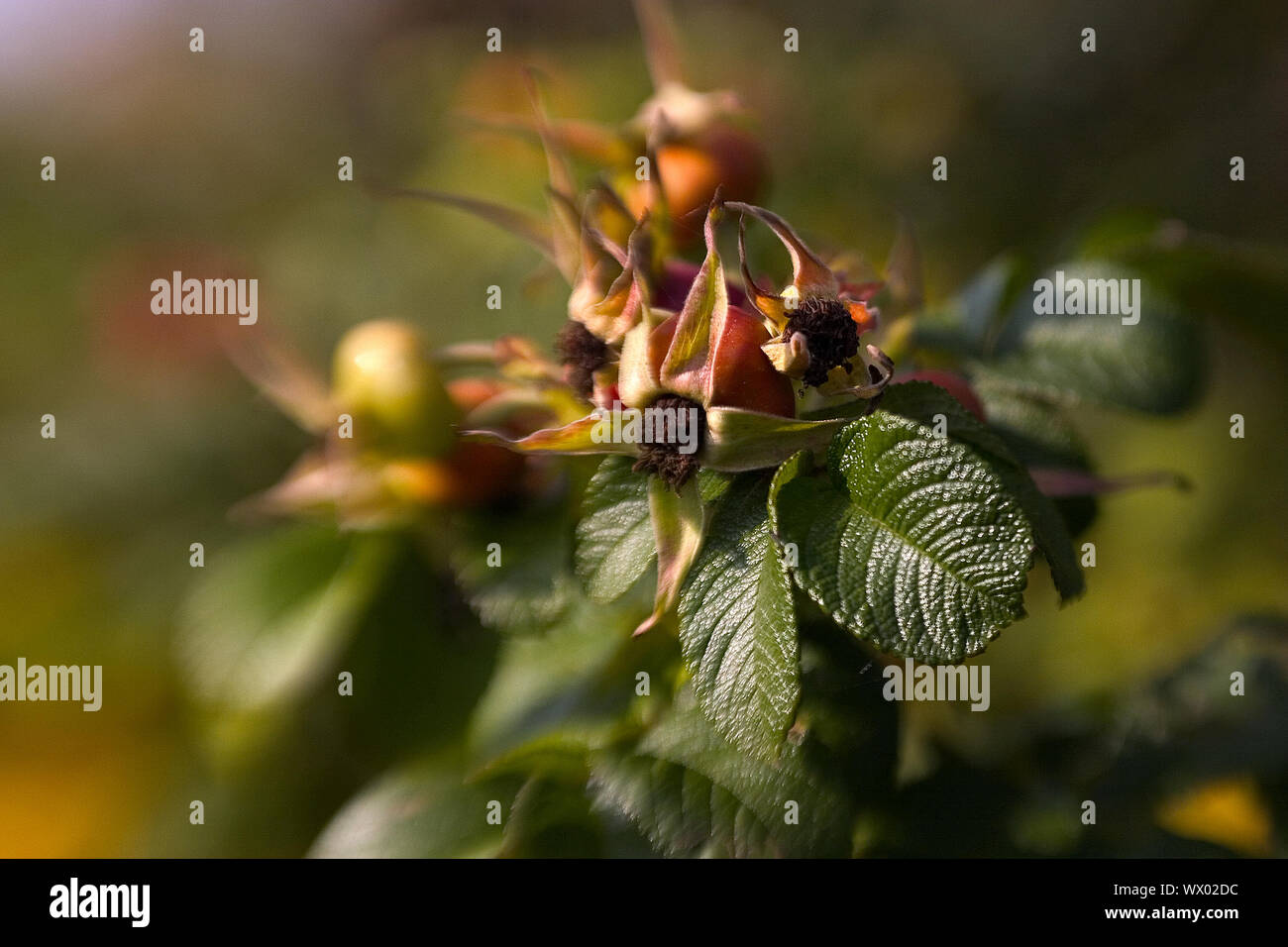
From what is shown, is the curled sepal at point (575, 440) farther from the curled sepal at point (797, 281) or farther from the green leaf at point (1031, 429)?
the green leaf at point (1031, 429)

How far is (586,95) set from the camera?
2488mm

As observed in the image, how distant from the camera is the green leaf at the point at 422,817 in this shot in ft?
3.78

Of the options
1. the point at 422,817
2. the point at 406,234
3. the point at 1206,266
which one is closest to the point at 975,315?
the point at 1206,266

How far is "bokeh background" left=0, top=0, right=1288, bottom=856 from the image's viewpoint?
7.71 feet

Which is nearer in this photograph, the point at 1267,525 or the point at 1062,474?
the point at 1062,474

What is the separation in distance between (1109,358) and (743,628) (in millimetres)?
604

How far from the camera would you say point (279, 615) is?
54.2 inches

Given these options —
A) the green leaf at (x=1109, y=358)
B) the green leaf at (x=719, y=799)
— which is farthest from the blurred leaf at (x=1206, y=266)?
the green leaf at (x=719, y=799)

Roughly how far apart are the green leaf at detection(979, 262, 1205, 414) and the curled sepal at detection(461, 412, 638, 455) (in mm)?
485

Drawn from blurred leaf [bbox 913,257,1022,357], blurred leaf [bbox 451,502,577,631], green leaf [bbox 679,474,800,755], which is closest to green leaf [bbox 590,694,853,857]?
green leaf [bbox 679,474,800,755]

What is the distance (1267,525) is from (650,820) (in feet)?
6.79

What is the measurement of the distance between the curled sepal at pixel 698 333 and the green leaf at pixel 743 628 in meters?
0.10
